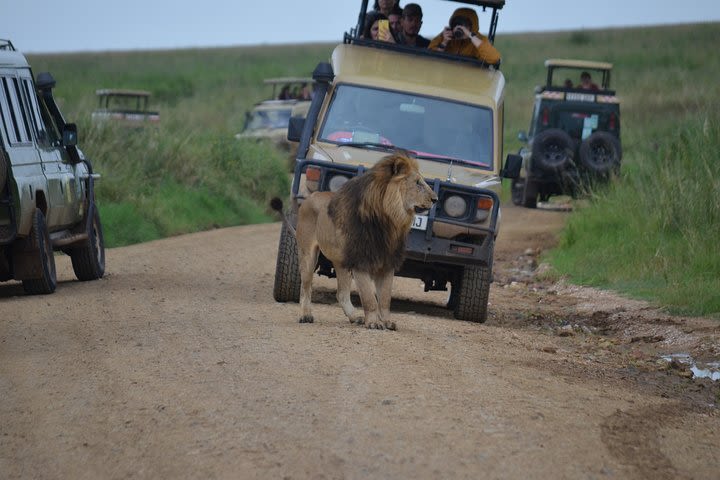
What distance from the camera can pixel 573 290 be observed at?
47.0 ft

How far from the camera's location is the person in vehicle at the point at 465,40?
12.2 meters

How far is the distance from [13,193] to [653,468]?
281 inches

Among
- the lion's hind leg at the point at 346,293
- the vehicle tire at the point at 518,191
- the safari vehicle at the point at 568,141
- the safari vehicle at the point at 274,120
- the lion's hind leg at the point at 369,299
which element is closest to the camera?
the lion's hind leg at the point at 369,299

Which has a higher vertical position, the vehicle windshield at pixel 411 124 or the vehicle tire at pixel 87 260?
the vehicle windshield at pixel 411 124

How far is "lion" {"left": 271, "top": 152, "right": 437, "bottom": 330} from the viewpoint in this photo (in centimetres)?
898

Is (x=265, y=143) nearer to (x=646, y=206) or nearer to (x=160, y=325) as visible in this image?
(x=646, y=206)

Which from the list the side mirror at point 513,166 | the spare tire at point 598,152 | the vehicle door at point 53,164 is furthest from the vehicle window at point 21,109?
the spare tire at point 598,152

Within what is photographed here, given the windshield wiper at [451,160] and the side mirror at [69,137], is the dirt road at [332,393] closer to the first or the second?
the windshield wiper at [451,160]

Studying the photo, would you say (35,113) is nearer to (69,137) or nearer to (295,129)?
(69,137)

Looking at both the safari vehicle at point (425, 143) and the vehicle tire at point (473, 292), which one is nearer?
the safari vehicle at point (425, 143)

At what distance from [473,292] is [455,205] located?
2.69ft

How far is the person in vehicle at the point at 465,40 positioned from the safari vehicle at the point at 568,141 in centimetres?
938

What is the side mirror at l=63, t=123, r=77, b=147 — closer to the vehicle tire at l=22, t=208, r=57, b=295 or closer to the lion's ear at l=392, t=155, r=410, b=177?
the vehicle tire at l=22, t=208, r=57, b=295

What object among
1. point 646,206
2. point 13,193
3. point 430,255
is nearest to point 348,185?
point 430,255
